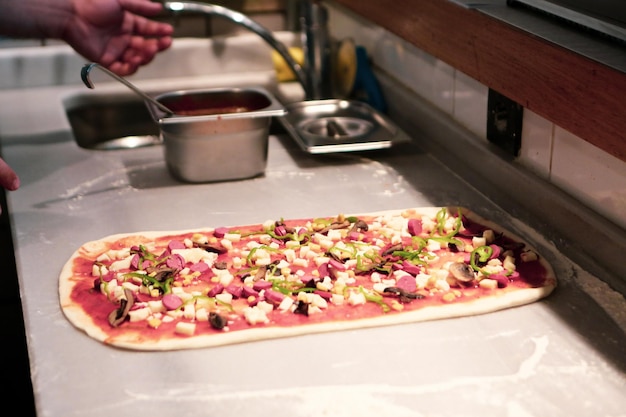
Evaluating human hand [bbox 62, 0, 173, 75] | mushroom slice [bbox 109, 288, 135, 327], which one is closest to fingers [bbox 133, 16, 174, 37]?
human hand [bbox 62, 0, 173, 75]

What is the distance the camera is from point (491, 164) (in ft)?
5.14

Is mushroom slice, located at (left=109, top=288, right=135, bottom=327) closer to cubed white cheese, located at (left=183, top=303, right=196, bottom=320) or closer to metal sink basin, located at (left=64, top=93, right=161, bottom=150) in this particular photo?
cubed white cheese, located at (left=183, top=303, right=196, bottom=320)

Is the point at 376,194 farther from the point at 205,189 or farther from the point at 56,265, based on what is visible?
the point at 56,265

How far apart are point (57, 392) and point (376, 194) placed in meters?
0.77

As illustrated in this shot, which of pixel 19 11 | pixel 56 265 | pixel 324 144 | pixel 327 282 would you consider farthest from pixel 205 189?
pixel 19 11

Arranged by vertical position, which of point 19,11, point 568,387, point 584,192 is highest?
point 19,11

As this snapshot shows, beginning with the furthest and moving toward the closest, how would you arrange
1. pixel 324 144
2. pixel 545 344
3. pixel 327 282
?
pixel 324 144
pixel 327 282
pixel 545 344

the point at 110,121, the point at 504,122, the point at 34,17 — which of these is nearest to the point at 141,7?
the point at 34,17

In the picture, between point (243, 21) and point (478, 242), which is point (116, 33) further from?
point (478, 242)

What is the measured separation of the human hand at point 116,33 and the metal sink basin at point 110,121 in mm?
311

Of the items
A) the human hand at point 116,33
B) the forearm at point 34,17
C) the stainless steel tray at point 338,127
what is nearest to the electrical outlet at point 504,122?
the stainless steel tray at point 338,127

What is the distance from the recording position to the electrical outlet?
149 cm

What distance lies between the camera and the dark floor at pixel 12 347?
180cm

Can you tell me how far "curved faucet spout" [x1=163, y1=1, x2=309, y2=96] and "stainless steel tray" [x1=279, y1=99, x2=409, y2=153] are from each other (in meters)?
0.21
